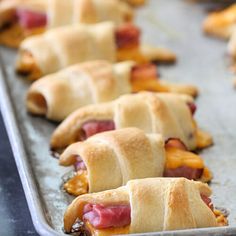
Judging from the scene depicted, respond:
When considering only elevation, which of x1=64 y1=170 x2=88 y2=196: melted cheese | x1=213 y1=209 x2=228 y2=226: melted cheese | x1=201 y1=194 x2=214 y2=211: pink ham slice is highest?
x1=201 y1=194 x2=214 y2=211: pink ham slice

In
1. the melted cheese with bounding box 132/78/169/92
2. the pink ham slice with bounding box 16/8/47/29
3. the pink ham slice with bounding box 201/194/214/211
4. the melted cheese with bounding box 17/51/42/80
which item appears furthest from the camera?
the pink ham slice with bounding box 16/8/47/29

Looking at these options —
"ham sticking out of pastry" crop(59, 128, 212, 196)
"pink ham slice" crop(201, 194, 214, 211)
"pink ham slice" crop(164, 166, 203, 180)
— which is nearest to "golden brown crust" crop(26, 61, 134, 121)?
"ham sticking out of pastry" crop(59, 128, 212, 196)

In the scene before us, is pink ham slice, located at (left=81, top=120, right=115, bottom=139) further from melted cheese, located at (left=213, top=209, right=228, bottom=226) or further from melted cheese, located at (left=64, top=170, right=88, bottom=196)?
melted cheese, located at (left=213, top=209, right=228, bottom=226)

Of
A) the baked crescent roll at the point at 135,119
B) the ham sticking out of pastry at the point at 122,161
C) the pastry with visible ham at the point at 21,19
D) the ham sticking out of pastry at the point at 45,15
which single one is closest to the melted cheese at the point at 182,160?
Result: the ham sticking out of pastry at the point at 122,161

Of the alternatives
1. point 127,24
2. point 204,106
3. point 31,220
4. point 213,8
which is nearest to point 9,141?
point 31,220

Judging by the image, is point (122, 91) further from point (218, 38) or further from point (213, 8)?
point (213, 8)

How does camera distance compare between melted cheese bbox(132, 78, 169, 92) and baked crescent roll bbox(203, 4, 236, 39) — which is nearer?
melted cheese bbox(132, 78, 169, 92)

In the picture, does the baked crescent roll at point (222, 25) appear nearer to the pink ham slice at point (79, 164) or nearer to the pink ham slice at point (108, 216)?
A: the pink ham slice at point (79, 164)
